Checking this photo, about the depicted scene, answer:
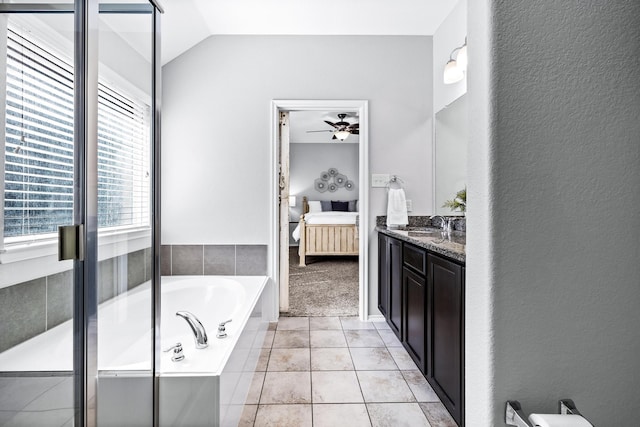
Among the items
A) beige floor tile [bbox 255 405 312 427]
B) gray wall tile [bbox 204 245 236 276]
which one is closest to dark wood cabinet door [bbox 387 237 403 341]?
beige floor tile [bbox 255 405 312 427]

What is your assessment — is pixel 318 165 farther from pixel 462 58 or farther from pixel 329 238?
pixel 462 58

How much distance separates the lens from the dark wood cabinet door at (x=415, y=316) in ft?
6.00

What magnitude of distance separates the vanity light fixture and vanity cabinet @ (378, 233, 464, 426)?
4.10 ft

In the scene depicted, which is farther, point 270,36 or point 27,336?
point 270,36

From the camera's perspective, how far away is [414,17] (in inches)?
108

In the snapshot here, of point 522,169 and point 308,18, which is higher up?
point 308,18

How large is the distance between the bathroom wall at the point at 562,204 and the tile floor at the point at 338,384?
1188mm

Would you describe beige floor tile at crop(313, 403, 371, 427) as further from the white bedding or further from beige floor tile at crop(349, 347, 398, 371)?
the white bedding

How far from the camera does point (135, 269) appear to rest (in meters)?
1.15

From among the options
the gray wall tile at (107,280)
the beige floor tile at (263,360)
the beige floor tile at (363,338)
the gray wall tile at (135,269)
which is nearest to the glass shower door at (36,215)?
the gray wall tile at (107,280)

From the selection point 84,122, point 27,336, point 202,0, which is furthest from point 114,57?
point 202,0

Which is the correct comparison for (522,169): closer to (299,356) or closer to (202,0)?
(299,356)

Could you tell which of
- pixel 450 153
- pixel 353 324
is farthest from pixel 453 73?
pixel 353 324

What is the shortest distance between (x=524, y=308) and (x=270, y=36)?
9.87 feet
